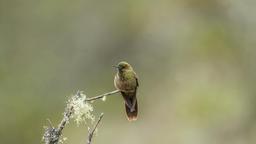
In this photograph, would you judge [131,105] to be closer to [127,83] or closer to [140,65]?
[127,83]

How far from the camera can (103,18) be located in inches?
701

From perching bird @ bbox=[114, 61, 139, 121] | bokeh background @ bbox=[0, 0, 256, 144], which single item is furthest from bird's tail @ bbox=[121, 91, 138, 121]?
bokeh background @ bbox=[0, 0, 256, 144]

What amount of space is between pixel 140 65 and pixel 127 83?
14.1 m

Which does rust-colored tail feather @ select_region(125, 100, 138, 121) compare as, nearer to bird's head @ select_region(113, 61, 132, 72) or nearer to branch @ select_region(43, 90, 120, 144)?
bird's head @ select_region(113, 61, 132, 72)

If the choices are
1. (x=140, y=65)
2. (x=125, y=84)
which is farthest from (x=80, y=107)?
(x=140, y=65)

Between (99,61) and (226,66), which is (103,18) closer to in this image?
(99,61)

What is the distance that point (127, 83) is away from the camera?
10.0ft

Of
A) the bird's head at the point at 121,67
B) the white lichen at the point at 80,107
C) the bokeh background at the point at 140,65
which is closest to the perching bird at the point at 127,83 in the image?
the bird's head at the point at 121,67

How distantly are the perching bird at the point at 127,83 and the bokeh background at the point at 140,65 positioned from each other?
36.2 feet

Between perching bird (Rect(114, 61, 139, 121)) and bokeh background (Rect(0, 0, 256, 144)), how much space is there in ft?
36.2

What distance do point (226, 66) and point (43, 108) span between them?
3.13 meters

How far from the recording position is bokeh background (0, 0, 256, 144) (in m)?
15.2

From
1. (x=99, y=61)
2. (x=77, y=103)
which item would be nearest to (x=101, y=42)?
(x=99, y=61)

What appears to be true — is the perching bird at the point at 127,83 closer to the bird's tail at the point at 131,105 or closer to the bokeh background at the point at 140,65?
the bird's tail at the point at 131,105
